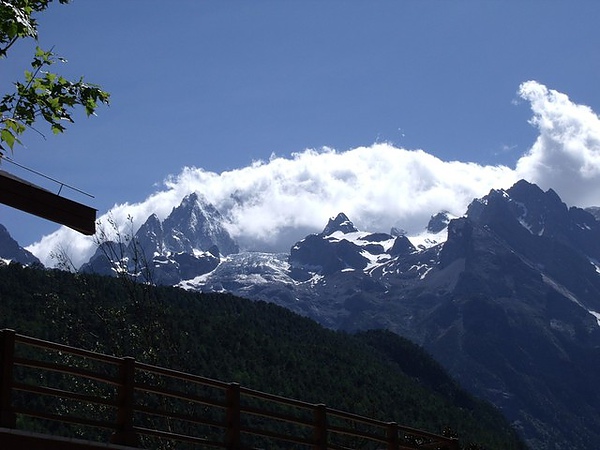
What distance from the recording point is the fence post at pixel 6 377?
1101 centimetres

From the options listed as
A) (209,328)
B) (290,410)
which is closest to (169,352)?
(290,410)

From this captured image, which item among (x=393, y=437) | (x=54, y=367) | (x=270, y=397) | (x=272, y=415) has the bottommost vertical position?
(x=54, y=367)

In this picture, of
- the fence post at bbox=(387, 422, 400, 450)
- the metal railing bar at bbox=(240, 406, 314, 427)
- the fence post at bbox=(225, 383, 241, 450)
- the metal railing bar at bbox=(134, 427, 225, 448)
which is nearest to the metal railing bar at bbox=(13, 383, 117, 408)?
the metal railing bar at bbox=(134, 427, 225, 448)

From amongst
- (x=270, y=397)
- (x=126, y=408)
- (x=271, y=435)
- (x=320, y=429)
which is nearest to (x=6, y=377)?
(x=126, y=408)

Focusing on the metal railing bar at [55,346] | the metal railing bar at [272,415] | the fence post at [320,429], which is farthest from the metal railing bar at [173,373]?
the fence post at [320,429]

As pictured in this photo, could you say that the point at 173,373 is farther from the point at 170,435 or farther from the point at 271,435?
the point at 271,435

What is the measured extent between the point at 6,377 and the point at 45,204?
208 centimetres

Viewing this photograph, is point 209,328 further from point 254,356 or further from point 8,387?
point 8,387

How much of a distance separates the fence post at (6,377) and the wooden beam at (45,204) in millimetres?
1456

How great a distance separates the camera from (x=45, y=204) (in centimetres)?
1142

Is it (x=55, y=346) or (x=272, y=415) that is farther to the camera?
(x=272, y=415)

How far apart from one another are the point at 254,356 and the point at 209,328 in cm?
1048

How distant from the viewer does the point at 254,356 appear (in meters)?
190

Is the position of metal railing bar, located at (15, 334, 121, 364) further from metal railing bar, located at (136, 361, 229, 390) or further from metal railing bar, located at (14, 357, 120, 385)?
metal railing bar, located at (136, 361, 229, 390)
